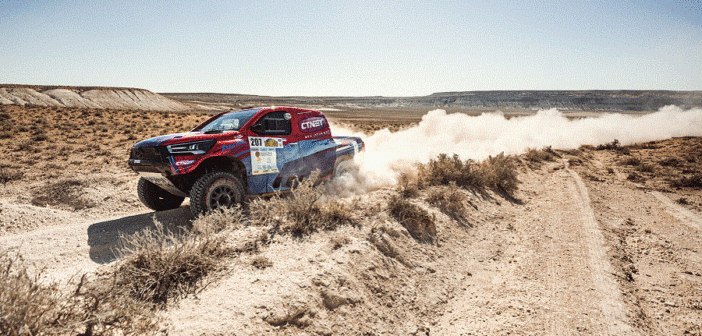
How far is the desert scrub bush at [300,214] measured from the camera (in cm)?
497

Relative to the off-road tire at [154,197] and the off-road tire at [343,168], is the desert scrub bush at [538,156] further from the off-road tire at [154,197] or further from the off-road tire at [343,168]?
the off-road tire at [154,197]

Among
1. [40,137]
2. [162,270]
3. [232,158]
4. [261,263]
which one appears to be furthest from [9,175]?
[261,263]

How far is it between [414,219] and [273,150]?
3094 mm

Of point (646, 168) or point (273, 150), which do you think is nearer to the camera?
point (273, 150)

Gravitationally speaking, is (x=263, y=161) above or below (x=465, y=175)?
above

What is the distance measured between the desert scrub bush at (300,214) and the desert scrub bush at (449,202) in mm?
2741

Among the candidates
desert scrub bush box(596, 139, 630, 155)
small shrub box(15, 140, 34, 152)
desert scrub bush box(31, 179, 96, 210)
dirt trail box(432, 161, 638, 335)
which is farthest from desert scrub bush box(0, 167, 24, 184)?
desert scrub bush box(596, 139, 630, 155)

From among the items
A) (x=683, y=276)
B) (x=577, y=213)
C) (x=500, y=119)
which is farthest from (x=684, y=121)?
(x=683, y=276)

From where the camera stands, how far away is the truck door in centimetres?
632

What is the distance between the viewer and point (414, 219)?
6070 millimetres

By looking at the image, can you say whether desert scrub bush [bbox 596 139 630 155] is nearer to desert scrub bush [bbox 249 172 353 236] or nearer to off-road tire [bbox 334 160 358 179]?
off-road tire [bbox 334 160 358 179]

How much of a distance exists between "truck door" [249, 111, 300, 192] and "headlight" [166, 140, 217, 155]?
2.68ft

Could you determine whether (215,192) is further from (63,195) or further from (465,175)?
(465,175)

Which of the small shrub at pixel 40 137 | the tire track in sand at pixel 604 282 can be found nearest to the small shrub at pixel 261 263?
the tire track in sand at pixel 604 282
